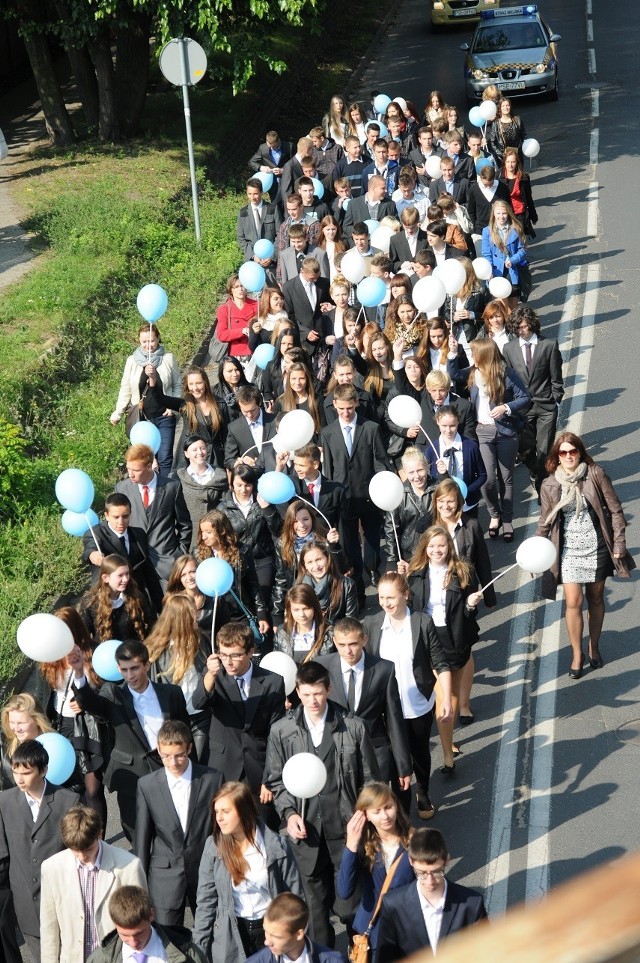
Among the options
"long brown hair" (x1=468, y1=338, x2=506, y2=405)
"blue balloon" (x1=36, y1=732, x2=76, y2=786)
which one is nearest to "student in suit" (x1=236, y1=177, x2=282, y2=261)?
"long brown hair" (x1=468, y1=338, x2=506, y2=405)

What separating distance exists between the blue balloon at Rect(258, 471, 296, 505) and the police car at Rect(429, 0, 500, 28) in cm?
2850

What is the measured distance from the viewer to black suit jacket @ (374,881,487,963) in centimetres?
545

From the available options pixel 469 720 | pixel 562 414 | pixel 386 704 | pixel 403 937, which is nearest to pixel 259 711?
pixel 386 704

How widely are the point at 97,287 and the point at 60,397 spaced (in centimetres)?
300

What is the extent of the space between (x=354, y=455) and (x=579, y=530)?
1.98m

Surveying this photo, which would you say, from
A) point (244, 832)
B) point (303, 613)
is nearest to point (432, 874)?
point (244, 832)

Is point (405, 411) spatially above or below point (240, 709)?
below

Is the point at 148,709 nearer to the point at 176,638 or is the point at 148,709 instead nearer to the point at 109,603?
the point at 176,638

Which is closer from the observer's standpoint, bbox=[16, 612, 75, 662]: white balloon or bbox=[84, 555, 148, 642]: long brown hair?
bbox=[16, 612, 75, 662]: white balloon

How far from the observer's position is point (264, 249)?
48.0 ft

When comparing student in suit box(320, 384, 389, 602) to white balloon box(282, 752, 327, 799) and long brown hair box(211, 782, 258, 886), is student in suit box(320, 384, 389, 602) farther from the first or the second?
long brown hair box(211, 782, 258, 886)

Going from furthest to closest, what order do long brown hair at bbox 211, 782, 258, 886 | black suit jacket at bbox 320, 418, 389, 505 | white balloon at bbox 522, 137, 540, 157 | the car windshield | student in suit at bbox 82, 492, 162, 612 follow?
the car windshield → white balloon at bbox 522, 137, 540, 157 → black suit jacket at bbox 320, 418, 389, 505 → student in suit at bbox 82, 492, 162, 612 → long brown hair at bbox 211, 782, 258, 886

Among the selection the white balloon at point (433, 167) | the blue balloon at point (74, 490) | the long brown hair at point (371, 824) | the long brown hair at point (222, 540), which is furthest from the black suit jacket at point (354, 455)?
the white balloon at point (433, 167)

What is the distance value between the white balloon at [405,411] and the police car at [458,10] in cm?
2715
